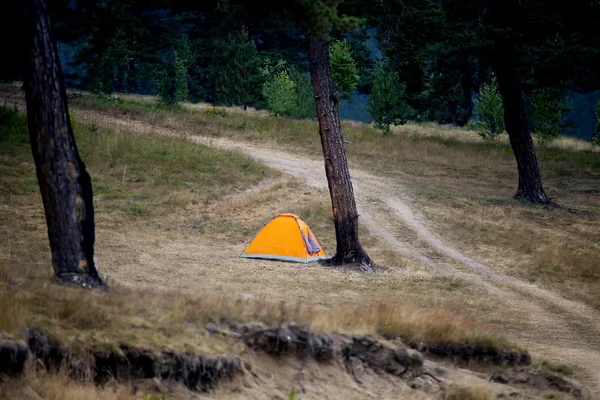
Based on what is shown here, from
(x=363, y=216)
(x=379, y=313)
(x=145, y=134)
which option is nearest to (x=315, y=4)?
(x=379, y=313)

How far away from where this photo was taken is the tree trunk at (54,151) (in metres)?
9.91

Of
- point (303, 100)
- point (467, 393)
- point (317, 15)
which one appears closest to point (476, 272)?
point (317, 15)

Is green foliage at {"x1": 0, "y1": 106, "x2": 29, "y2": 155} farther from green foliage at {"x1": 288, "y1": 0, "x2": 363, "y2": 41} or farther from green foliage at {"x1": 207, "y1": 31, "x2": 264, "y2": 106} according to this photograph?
green foliage at {"x1": 207, "y1": 31, "x2": 264, "y2": 106}

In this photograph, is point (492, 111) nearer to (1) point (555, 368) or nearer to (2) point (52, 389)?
(1) point (555, 368)

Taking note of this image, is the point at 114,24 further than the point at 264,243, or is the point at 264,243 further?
the point at 264,243

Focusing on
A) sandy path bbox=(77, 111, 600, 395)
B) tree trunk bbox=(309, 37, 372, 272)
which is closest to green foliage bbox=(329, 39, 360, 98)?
sandy path bbox=(77, 111, 600, 395)

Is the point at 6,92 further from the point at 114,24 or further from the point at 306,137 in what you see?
the point at 114,24

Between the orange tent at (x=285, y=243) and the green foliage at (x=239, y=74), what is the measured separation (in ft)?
108

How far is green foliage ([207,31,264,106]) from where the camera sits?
50875mm

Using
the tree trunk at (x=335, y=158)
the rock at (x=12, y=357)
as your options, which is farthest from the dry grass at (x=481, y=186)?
the rock at (x=12, y=357)

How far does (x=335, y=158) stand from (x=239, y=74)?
34.8 m

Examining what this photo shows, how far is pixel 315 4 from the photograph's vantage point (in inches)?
459

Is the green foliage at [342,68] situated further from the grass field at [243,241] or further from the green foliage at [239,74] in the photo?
the grass field at [243,241]

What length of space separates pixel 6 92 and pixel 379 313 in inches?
1272
